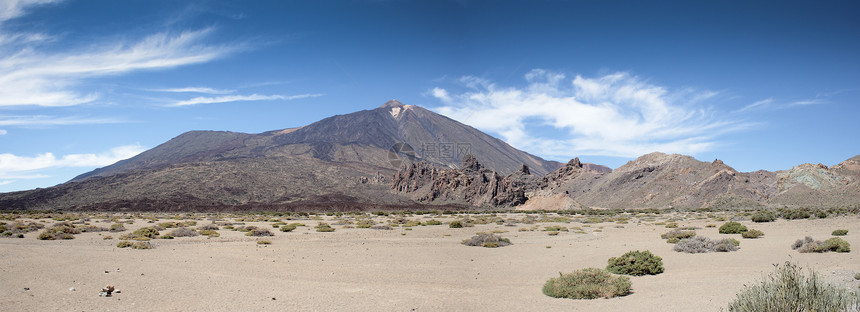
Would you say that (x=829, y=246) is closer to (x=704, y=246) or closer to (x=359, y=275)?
(x=704, y=246)

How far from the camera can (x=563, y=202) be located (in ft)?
234

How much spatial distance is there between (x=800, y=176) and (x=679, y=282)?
226 ft

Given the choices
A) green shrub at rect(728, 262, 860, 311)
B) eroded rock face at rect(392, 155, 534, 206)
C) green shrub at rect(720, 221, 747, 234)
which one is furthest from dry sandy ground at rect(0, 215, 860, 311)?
eroded rock face at rect(392, 155, 534, 206)

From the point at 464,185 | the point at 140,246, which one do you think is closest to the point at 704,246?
the point at 140,246

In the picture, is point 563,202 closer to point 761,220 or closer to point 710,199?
point 710,199

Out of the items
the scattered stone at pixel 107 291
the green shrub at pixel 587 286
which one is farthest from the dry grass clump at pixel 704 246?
the scattered stone at pixel 107 291

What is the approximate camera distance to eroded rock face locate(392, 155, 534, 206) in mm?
84812

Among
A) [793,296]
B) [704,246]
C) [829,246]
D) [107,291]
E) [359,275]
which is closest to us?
[793,296]

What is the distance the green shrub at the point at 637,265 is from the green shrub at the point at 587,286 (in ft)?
6.23

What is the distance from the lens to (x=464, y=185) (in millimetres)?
94062

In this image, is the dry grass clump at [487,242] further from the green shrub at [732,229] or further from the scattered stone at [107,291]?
the scattered stone at [107,291]

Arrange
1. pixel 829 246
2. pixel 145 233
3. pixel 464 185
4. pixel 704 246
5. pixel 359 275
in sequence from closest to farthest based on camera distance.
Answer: pixel 359 275
pixel 829 246
pixel 704 246
pixel 145 233
pixel 464 185

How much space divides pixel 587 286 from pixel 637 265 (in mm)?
3426

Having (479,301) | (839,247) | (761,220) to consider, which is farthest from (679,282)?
(761,220)
